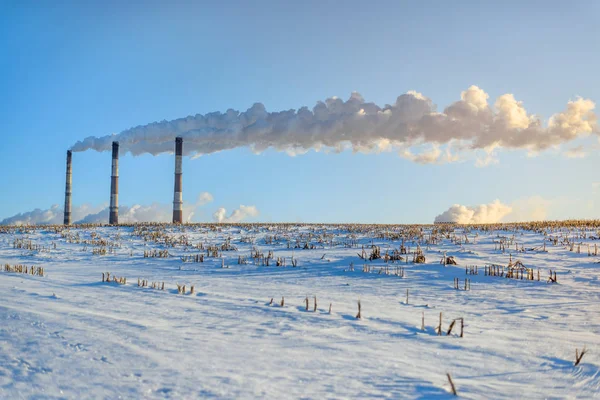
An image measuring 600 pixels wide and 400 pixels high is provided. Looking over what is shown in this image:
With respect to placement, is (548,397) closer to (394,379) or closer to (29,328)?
(394,379)

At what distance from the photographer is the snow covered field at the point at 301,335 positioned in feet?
12.5

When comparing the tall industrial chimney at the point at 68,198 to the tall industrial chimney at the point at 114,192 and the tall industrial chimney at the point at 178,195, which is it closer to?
the tall industrial chimney at the point at 114,192

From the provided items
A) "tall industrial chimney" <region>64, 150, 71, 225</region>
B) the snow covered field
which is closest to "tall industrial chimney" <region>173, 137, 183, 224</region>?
"tall industrial chimney" <region>64, 150, 71, 225</region>

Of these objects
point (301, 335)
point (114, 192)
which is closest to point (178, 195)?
point (114, 192)

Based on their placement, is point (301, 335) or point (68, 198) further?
point (68, 198)

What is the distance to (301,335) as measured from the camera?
5160mm

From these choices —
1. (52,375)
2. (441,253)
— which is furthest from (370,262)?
(52,375)

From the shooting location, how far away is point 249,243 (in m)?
18.0

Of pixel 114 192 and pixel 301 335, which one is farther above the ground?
pixel 114 192

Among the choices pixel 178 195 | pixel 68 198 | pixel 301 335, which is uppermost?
pixel 178 195

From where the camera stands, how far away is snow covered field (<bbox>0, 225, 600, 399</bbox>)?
3822 millimetres

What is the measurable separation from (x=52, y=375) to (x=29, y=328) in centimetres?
159

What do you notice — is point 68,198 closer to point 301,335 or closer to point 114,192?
point 114,192

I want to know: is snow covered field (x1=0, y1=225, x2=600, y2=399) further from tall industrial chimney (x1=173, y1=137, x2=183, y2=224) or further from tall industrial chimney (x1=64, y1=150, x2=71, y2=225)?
tall industrial chimney (x1=64, y1=150, x2=71, y2=225)
